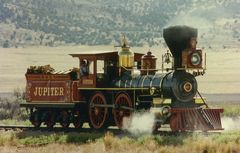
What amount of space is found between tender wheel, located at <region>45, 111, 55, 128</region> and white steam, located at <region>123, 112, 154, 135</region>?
4.70 metres

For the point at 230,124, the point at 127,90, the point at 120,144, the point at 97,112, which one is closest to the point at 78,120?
the point at 97,112

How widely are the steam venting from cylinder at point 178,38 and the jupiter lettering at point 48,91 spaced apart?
19.3ft

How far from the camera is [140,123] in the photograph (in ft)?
73.0

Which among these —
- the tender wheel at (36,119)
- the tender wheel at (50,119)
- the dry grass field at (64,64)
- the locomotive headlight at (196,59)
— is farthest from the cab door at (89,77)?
the dry grass field at (64,64)

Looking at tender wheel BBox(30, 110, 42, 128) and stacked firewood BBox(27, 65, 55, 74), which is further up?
stacked firewood BBox(27, 65, 55, 74)

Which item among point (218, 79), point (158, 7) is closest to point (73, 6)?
point (158, 7)

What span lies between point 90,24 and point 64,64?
195ft

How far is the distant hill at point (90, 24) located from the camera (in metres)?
120

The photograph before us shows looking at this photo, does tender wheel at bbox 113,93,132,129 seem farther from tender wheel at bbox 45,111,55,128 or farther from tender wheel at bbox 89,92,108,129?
tender wheel at bbox 45,111,55,128

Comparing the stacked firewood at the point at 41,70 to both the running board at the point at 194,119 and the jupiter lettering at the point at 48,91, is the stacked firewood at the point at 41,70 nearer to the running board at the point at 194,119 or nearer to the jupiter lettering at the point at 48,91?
the jupiter lettering at the point at 48,91

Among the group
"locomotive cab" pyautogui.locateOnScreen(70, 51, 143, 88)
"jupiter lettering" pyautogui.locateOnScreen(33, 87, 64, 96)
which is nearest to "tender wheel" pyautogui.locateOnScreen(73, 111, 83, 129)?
"jupiter lettering" pyautogui.locateOnScreen(33, 87, 64, 96)

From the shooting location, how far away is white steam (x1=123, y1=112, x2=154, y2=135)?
22.1m

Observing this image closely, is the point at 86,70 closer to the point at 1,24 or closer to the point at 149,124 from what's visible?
the point at 149,124

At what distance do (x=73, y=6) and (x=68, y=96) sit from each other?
13581 centimetres
